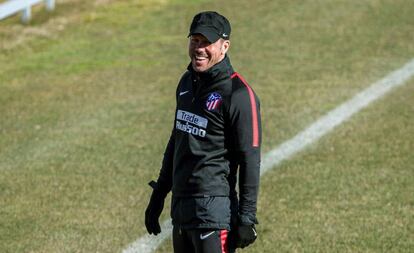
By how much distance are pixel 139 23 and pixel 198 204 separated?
10595 mm

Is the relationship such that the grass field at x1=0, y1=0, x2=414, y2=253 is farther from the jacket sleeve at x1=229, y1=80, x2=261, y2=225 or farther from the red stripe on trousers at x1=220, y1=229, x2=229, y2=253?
the jacket sleeve at x1=229, y1=80, x2=261, y2=225

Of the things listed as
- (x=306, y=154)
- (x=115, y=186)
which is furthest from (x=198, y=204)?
(x=306, y=154)

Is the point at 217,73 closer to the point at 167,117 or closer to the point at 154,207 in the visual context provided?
the point at 154,207

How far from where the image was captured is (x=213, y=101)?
6.16m

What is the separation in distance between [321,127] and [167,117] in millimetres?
1838

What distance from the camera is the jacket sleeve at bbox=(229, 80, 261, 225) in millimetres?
6094

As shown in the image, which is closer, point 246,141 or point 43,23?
point 246,141

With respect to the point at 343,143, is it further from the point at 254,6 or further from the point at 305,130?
the point at 254,6

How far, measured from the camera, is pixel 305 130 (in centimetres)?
1193

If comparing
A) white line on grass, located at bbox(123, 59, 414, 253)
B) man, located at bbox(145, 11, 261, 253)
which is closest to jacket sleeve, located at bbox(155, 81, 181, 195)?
man, located at bbox(145, 11, 261, 253)

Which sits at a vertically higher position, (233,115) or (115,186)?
(233,115)

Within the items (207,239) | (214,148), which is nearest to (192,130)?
(214,148)

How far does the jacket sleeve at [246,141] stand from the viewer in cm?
609

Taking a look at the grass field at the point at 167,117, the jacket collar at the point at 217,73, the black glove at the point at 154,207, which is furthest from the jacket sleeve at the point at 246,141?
the grass field at the point at 167,117
